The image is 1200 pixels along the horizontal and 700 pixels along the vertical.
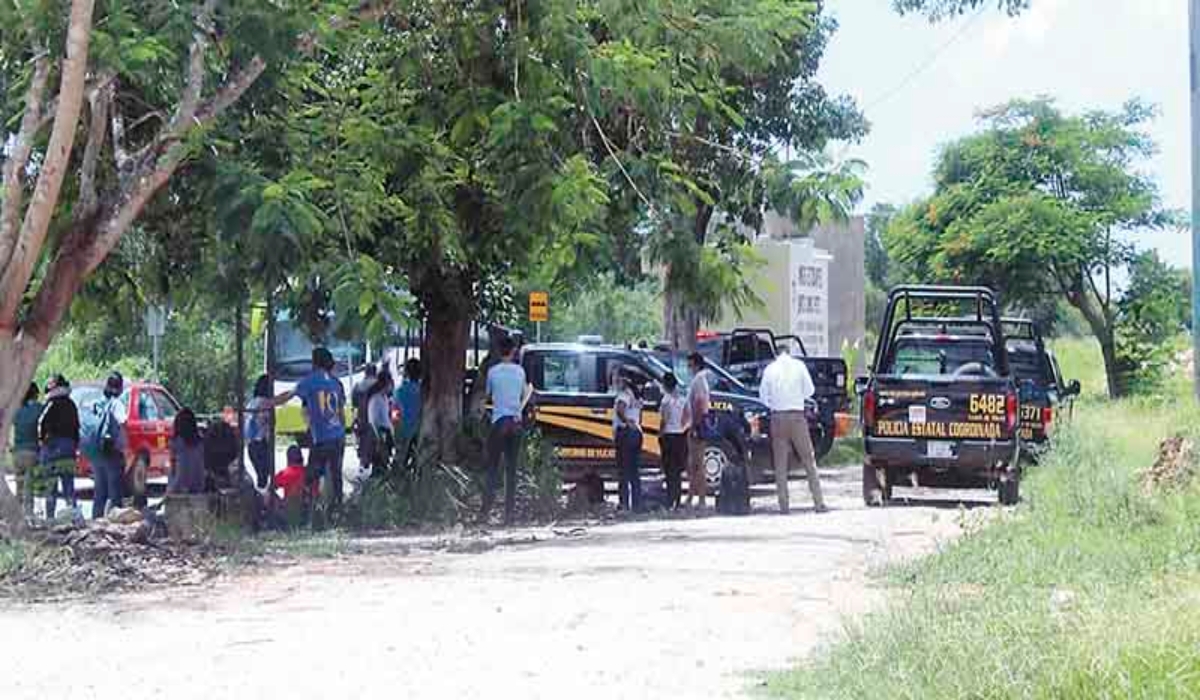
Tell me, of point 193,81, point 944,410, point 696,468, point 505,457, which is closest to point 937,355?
point 944,410

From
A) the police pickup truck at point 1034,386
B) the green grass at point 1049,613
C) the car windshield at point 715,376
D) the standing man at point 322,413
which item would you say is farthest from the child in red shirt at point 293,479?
the police pickup truck at point 1034,386

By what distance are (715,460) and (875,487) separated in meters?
2.74

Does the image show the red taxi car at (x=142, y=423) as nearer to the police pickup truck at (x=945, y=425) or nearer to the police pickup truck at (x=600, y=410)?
the police pickup truck at (x=600, y=410)

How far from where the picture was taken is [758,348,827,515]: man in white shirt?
18.4m

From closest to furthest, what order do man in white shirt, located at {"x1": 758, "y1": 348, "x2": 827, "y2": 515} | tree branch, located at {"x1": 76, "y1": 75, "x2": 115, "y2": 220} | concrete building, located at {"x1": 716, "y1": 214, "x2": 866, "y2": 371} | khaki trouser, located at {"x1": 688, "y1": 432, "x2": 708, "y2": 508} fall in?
tree branch, located at {"x1": 76, "y1": 75, "x2": 115, "y2": 220} → man in white shirt, located at {"x1": 758, "y1": 348, "x2": 827, "y2": 515} → khaki trouser, located at {"x1": 688, "y1": 432, "x2": 708, "y2": 508} → concrete building, located at {"x1": 716, "y1": 214, "x2": 866, "y2": 371}

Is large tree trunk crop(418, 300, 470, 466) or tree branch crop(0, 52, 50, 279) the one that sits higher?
tree branch crop(0, 52, 50, 279)

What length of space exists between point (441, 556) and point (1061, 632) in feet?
25.1

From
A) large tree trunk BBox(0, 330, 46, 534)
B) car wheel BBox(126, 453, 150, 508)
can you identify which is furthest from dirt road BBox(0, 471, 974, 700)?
car wheel BBox(126, 453, 150, 508)

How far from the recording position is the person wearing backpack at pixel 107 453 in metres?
18.8

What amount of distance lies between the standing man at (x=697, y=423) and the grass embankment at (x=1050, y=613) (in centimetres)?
465

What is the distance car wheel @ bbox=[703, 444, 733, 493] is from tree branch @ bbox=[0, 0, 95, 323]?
9.96 metres

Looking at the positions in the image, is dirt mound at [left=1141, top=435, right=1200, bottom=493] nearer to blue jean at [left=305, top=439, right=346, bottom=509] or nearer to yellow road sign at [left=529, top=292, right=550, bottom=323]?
blue jean at [left=305, top=439, right=346, bottom=509]

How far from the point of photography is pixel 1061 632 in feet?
24.4

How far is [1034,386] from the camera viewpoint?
22.0 m
